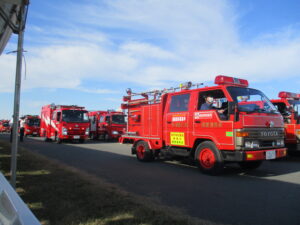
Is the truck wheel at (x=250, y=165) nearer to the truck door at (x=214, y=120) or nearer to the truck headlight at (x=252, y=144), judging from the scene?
the truck headlight at (x=252, y=144)

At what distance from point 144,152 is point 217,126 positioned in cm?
354

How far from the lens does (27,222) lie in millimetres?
1933

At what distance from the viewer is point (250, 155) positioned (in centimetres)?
651

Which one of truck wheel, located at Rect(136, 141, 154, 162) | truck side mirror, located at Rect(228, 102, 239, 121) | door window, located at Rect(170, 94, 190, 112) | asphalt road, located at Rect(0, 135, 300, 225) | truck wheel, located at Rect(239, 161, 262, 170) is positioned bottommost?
asphalt road, located at Rect(0, 135, 300, 225)

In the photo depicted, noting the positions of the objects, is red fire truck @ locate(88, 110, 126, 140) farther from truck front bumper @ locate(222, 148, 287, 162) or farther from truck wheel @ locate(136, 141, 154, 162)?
truck front bumper @ locate(222, 148, 287, 162)

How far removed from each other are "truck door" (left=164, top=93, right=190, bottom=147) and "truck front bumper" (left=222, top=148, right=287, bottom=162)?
146 centimetres

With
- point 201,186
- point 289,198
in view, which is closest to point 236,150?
point 201,186

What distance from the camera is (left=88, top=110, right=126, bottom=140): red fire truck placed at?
21.6 meters

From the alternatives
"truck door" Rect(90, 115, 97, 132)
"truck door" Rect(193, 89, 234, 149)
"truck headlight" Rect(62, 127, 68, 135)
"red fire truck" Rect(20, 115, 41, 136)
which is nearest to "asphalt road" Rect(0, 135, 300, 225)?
"truck door" Rect(193, 89, 234, 149)

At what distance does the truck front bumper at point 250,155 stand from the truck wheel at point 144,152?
333cm

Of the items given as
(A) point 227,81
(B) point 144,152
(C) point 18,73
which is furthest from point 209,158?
(C) point 18,73

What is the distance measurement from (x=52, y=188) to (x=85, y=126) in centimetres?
1391

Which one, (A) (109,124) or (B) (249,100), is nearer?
(B) (249,100)

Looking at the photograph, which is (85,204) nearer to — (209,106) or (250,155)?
(250,155)
